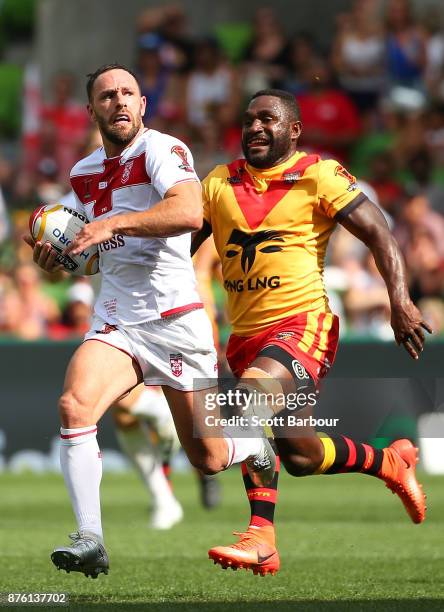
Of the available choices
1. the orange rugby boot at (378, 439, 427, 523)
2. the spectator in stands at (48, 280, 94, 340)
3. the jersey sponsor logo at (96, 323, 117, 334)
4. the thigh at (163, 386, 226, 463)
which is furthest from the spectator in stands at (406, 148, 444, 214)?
the jersey sponsor logo at (96, 323, 117, 334)

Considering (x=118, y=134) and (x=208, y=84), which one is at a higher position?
(x=208, y=84)

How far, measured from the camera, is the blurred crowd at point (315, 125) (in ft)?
49.6

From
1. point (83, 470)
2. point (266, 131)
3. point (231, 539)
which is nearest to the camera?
point (83, 470)

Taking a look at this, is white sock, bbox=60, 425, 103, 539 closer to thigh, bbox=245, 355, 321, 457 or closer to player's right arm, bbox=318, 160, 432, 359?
thigh, bbox=245, 355, 321, 457

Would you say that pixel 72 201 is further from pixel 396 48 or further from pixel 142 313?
pixel 396 48

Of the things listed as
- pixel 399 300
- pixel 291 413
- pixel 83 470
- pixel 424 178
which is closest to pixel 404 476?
pixel 291 413

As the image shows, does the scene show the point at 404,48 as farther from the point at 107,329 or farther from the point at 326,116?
the point at 107,329

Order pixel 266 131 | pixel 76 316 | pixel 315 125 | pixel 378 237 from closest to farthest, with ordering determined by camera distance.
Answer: pixel 378 237 < pixel 266 131 < pixel 76 316 < pixel 315 125

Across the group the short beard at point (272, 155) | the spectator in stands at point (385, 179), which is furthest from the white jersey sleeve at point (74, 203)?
the spectator in stands at point (385, 179)

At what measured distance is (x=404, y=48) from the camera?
57.9ft

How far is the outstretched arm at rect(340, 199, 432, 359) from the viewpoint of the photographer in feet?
22.7

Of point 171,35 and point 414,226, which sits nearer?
point 414,226

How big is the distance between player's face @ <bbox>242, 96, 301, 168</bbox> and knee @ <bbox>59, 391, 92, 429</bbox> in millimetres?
1807

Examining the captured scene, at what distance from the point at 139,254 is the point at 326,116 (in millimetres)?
11106
